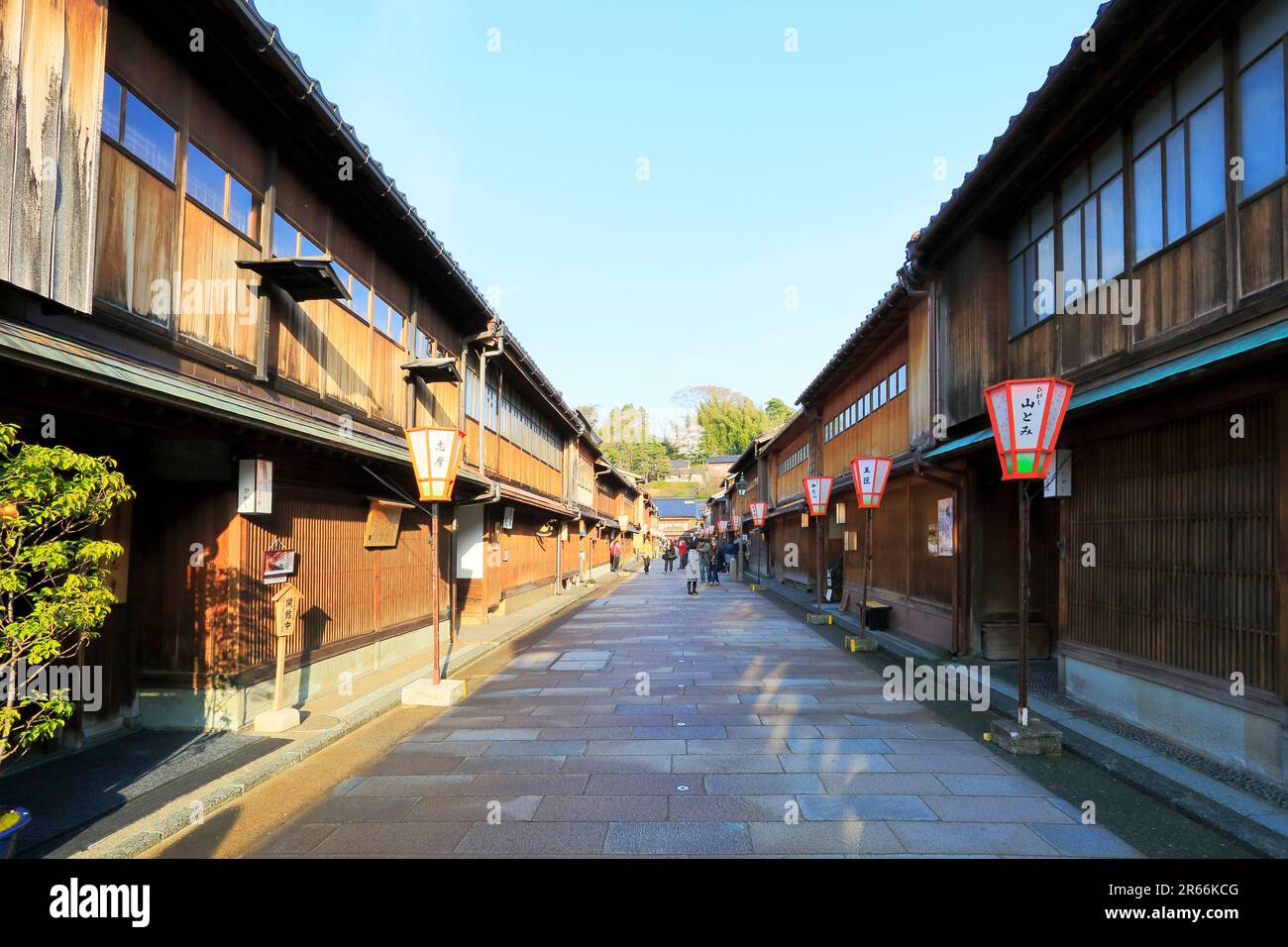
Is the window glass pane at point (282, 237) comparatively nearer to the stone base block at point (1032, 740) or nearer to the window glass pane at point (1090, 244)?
the stone base block at point (1032, 740)

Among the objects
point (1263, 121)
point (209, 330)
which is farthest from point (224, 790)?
point (1263, 121)

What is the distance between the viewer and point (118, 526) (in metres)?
7.64

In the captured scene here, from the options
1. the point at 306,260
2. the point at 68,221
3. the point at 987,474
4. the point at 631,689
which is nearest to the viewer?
the point at 68,221

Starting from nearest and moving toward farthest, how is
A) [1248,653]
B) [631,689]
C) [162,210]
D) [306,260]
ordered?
[1248,653] < [162,210] < [306,260] < [631,689]

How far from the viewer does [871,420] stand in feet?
59.7

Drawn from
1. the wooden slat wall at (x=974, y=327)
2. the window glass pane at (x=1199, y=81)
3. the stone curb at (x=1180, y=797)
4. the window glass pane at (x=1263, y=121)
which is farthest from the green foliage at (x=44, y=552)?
the wooden slat wall at (x=974, y=327)

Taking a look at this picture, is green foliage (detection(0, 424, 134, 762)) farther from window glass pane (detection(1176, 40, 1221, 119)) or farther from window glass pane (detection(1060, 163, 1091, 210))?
window glass pane (detection(1060, 163, 1091, 210))

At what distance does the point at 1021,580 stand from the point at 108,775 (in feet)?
30.7

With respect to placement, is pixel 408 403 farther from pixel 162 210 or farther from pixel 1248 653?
pixel 1248 653

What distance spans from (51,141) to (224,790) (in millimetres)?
5536

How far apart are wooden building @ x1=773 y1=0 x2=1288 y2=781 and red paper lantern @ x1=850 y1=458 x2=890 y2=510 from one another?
1.31 metres

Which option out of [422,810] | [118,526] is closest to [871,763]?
[422,810]

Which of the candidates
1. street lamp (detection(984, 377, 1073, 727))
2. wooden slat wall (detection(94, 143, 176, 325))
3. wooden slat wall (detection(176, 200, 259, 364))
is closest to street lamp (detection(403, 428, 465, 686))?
wooden slat wall (detection(176, 200, 259, 364))

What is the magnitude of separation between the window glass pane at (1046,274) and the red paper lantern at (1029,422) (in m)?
3.42
